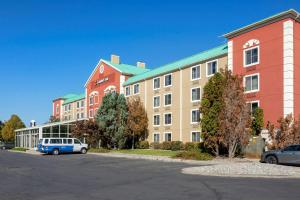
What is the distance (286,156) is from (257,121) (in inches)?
375

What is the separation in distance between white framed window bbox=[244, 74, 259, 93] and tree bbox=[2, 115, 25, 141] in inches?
2724

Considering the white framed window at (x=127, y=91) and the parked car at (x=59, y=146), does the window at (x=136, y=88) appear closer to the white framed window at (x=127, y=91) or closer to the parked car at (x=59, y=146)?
the white framed window at (x=127, y=91)

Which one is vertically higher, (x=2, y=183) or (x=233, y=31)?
(x=233, y=31)

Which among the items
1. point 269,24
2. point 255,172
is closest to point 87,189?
point 255,172

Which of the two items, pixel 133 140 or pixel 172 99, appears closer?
pixel 172 99

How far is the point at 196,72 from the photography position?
41562 millimetres

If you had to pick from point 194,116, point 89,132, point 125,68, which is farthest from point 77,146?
point 125,68

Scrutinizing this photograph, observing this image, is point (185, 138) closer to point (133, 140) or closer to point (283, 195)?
point (133, 140)

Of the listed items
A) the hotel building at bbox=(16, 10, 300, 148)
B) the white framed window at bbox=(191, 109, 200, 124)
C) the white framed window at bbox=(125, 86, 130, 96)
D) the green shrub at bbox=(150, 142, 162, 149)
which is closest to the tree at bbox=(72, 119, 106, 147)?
the green shrub at bbox=(150, 142, 162, 149)

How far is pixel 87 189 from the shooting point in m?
12.9

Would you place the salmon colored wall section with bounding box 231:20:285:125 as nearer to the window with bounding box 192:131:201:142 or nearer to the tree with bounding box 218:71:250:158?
the tree with bounding box 218:71:250:158

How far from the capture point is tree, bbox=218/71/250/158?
29.2m

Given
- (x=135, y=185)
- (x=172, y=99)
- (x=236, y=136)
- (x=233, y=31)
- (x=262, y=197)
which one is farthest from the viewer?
(x=172, y=99)

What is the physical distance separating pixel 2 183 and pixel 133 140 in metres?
34.7
